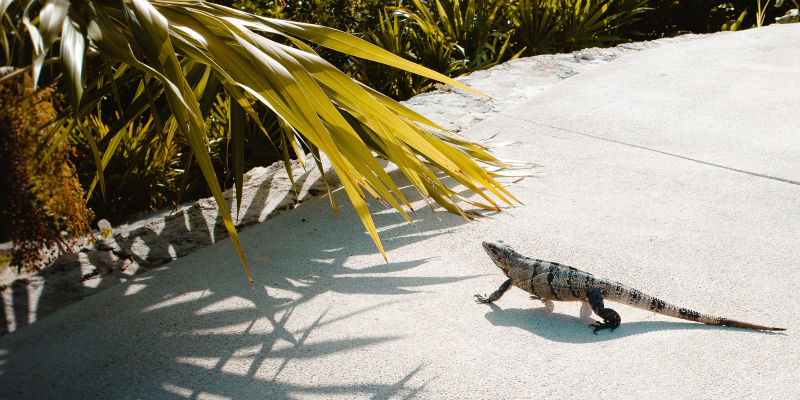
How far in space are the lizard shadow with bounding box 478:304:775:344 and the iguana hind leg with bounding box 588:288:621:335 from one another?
30 millimetres

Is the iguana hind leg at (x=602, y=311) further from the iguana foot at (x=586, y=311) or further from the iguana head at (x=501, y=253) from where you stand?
the iguana head at (x=501, y=253)

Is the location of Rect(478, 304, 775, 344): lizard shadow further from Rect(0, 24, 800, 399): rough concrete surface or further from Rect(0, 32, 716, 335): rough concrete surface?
Rect(0, 32, 716, 335): rough concrete surface

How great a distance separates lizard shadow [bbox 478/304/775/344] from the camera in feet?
6.94

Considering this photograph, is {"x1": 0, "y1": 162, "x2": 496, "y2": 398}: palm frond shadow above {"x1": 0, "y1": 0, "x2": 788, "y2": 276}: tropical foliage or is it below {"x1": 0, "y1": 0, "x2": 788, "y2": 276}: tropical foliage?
below

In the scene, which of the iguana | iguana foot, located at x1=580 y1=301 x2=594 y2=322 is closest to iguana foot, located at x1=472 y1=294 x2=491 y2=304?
the iguana

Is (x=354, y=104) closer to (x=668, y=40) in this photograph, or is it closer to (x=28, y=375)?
(x=28, y=375)

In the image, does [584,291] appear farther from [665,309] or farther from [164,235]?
[164,235]

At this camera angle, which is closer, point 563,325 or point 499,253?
point 563,325

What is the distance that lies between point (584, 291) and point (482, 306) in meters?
0.41

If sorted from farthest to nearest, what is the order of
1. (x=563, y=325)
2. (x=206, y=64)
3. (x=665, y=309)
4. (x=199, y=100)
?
(x=199, y=100), (x=563, y=325), (x=665, y=309), (x=206, y=64)

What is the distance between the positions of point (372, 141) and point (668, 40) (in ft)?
15.7

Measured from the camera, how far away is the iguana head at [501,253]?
232 centimetres

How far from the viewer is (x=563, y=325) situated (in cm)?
221

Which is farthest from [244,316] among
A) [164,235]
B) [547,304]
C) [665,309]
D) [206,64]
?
[665,309]
